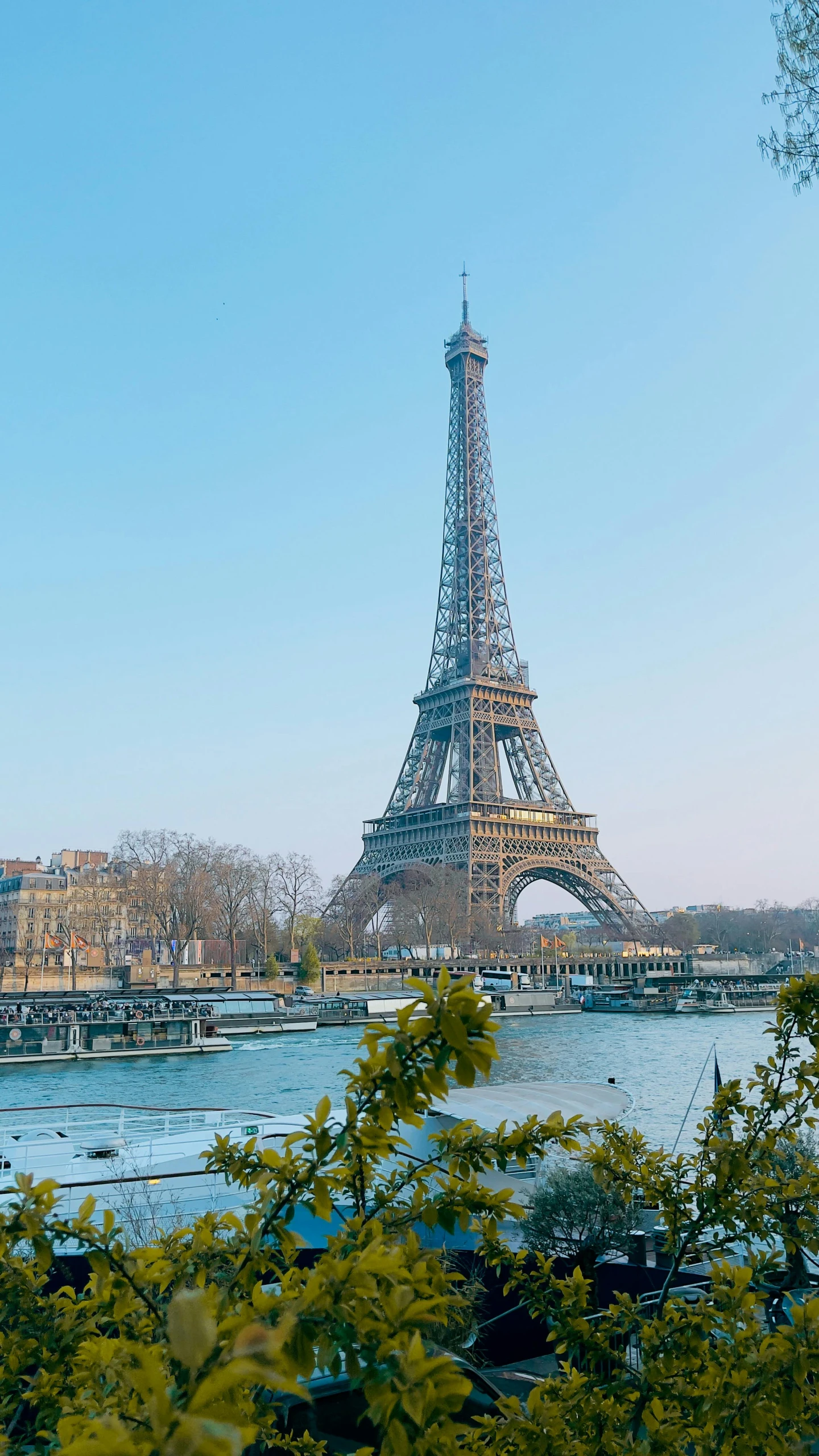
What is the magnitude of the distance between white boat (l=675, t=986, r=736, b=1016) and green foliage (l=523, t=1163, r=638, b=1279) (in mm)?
53534

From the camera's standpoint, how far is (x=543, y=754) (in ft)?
277

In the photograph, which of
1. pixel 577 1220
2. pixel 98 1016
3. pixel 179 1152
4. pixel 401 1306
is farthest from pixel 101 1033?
pixel 401 1306

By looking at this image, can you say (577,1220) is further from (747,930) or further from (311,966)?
(747,930)

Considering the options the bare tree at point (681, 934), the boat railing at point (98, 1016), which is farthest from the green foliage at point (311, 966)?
the bare tree at point (681, 934)

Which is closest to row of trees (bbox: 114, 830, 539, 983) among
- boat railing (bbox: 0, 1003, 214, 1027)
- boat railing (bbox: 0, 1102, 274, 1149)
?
boat railing (bbox: 0, 1003, 214, 1027)

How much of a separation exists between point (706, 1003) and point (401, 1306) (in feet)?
228

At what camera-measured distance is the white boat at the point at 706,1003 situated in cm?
6469

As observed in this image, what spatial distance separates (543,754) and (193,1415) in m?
84.0

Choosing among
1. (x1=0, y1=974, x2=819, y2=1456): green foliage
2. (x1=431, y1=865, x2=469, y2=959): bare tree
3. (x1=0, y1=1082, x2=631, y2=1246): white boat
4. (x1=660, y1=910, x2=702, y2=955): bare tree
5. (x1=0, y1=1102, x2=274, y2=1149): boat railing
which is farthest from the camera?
(x1=660, y1=910, x2=702, y2=955): bare tree

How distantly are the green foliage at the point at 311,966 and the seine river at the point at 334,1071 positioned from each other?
15.2 meters

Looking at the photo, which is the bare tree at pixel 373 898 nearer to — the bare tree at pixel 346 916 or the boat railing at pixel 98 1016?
the bare tree at pixel 346 916

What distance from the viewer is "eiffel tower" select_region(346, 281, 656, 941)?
76.8 meters

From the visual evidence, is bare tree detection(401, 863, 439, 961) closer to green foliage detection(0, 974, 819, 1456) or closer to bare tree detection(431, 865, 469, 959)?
bare tree detection(431, 865, 469, 959)

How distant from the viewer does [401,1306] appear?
6.59 ft
